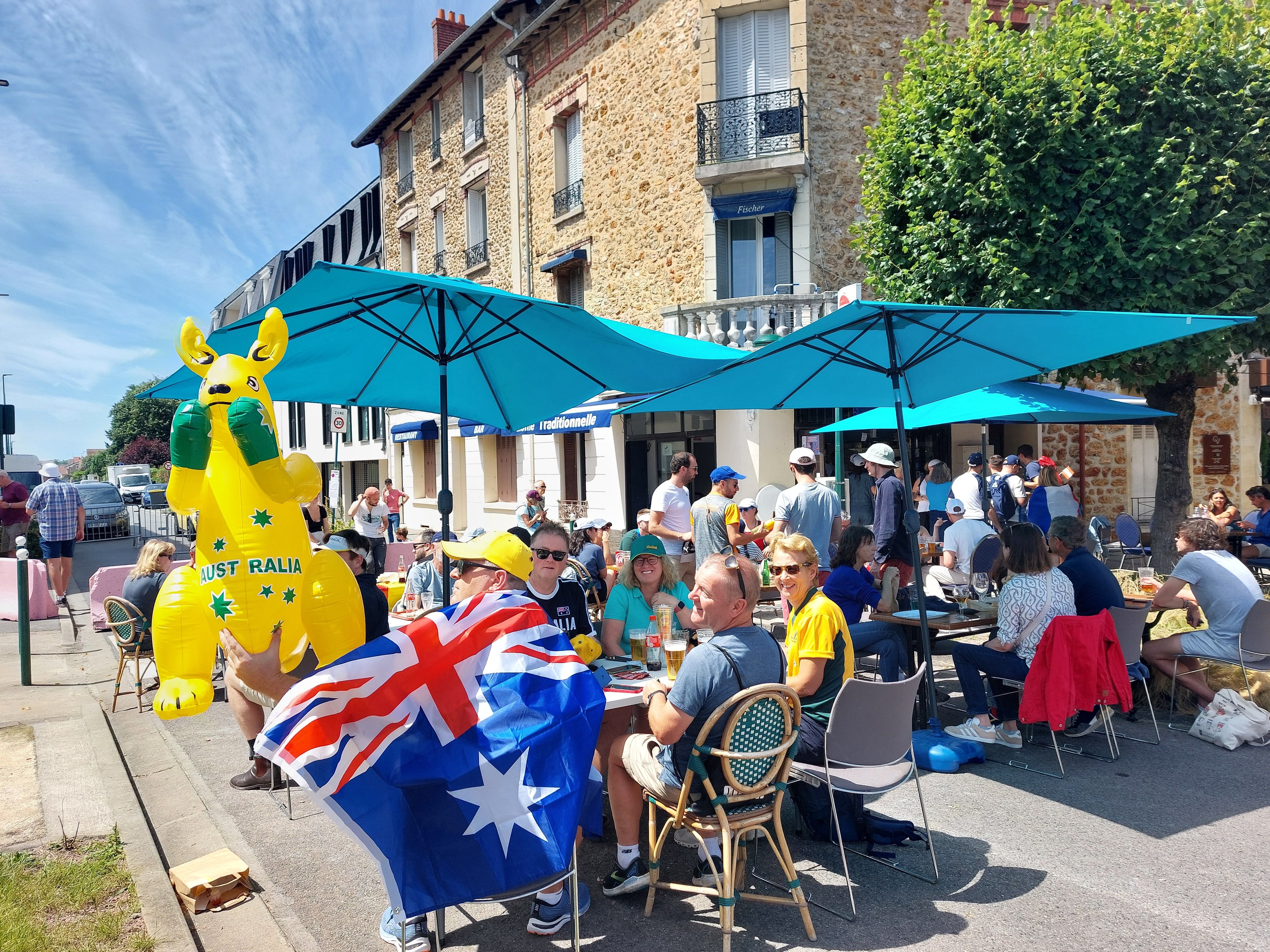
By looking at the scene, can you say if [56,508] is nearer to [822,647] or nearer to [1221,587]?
[822,647]

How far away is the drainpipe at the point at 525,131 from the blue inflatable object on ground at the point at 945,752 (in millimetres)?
15632

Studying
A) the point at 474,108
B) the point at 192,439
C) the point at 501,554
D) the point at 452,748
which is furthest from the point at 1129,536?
the point at 474,108

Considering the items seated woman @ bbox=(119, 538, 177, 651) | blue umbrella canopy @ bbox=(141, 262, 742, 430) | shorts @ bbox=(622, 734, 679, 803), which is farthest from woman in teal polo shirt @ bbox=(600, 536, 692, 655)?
seated woman @ bbox=(119, 538, 177, 651)

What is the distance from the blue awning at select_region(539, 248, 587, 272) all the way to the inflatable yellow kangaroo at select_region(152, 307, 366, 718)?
1491 centimetres

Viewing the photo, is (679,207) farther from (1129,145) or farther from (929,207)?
(1129,145)

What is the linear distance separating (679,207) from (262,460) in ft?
43.2

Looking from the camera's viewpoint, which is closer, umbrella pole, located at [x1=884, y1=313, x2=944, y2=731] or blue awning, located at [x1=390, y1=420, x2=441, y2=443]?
umbrella pole, located at [x1=884, y1=313, x2=944, y2=731]

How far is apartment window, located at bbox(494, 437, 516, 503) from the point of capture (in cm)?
2073

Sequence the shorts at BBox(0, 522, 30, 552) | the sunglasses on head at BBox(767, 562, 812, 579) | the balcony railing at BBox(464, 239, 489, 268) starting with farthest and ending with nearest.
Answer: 1. the balcony railing at BBox(464, 239, 489, 268)
2. the shorts at BBox(0, 522, 30, 552)
3. the sunglasses on head at BBox(767, 562, 812, 579)

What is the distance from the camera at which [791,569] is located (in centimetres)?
400

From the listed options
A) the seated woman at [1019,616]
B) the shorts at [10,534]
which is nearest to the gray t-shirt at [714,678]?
the seated woman at [1019,616]

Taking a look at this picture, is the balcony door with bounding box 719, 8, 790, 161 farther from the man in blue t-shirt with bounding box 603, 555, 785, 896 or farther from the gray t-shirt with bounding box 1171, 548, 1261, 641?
the man in blue t-shirt with bounding box 603, 555, 785, 896

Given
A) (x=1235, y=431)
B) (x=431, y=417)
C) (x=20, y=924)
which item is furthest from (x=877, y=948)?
(x=431, y=417)

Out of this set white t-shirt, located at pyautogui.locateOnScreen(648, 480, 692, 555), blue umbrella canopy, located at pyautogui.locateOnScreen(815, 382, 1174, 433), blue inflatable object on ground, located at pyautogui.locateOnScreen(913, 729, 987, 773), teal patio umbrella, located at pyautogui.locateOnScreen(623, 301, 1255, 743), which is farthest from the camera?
white t-shirt, located at pyautogui.locateOnScreen(648, 480, 692, 555)
